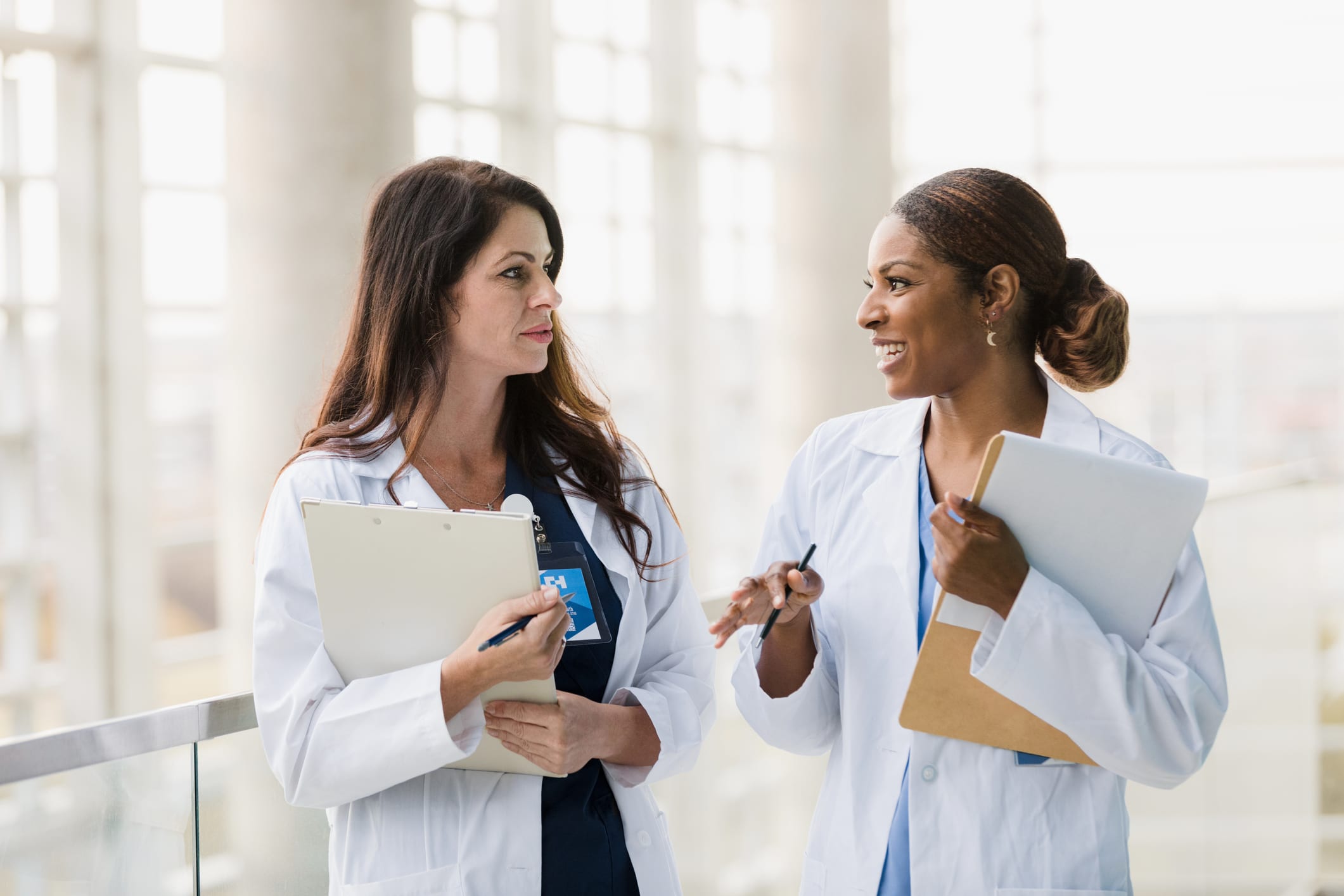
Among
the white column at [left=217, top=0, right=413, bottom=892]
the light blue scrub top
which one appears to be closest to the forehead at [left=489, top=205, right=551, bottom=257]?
the light blue scrub top

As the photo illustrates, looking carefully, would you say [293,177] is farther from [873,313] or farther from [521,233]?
[873,313]

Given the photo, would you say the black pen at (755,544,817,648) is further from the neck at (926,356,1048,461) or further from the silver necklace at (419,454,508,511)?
the silver necklace at (419,454,508,511)

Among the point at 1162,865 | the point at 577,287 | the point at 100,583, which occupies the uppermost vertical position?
the point at 577,287

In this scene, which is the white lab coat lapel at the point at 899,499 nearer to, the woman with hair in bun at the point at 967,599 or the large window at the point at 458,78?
the woman with hair in bun at the point at 967,599

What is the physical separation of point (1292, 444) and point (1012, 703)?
7.27 metres

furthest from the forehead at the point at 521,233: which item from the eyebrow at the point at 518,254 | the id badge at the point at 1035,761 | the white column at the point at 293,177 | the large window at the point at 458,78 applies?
the large window at the point at 458,78

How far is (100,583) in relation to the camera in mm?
4609

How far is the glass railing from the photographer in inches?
54.9

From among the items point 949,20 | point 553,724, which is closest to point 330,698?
point 553,724

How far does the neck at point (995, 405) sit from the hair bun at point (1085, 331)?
0.15 ft

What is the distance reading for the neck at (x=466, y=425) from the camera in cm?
169

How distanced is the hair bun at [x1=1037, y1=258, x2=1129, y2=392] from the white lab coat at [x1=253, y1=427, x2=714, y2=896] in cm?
61

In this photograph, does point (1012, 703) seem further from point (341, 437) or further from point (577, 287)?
point (577, 287)

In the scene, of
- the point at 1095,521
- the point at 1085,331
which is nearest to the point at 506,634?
the point at 1095,521
